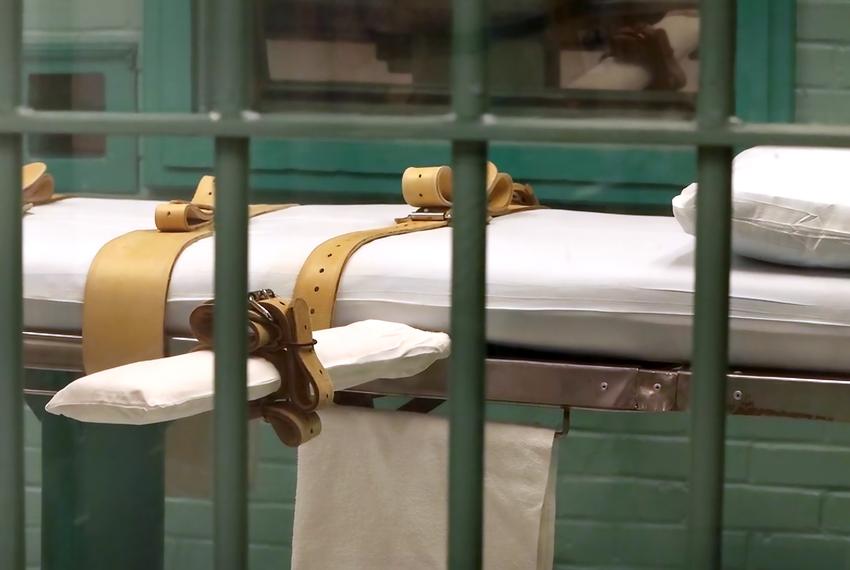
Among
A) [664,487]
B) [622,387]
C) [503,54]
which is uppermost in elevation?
[503,54]

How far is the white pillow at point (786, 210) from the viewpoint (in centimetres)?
76

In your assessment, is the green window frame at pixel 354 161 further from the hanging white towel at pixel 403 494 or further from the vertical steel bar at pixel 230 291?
the hanging white towel at pixel 403 494

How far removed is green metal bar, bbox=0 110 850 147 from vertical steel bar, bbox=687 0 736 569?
1cm

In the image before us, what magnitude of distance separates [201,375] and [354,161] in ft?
0.65

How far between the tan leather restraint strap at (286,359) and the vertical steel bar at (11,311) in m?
0.18

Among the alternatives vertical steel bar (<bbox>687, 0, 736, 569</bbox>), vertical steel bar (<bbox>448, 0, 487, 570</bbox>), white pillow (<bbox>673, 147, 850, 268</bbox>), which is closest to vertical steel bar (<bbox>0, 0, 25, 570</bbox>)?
vertical steel bar (<bbox>448, 0, 487, 570</bbox>)

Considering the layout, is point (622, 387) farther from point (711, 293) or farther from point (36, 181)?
point (36, 181)

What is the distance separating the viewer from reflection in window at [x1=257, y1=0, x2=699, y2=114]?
1.70 ft

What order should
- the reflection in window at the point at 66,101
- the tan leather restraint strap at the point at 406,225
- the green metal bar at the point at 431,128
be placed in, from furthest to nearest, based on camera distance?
the tan leather restraint strap at the point at 406,225
the reflection in window at the point at 66,101
the green metal bar at the point at 431,128

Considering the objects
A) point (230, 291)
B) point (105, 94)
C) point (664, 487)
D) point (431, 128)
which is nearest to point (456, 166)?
point (431, 128)

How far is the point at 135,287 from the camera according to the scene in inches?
32.8

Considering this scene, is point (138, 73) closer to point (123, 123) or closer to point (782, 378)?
point (123, 123)

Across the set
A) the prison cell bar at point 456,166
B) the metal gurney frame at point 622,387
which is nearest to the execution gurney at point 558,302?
the metal gurney frame at point 622,387

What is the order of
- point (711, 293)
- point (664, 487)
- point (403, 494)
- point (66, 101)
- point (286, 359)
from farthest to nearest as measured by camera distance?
point (664, 487)
point (403, 494)
point (286, 359)
point (66, 101)
point (711, 293)
